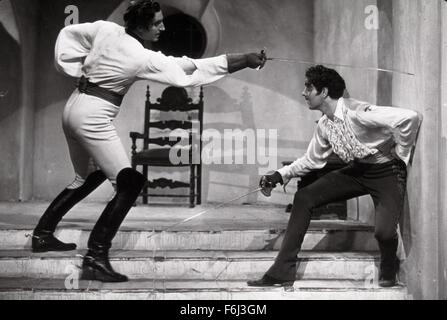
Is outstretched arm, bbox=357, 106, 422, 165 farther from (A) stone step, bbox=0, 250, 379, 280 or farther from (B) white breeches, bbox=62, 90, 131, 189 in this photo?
(B) white breeches, bbox=62, 90, 131, 189

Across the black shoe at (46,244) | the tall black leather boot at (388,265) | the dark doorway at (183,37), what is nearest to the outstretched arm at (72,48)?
the black shoe at (46,244)

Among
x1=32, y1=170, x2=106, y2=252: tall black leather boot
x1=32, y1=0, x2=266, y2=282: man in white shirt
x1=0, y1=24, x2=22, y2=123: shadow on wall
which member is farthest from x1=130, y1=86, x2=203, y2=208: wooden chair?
x1=32, y1=0, x2=266, y2=282: man in white shirt

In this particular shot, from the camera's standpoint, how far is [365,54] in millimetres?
3820

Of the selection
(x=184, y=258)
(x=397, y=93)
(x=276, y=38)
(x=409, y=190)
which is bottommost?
(x=184, y=258)

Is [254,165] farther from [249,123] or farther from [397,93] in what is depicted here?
[397,93]

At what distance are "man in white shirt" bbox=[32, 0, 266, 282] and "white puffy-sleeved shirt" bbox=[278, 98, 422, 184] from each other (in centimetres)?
56

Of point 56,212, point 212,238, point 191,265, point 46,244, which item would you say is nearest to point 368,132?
point 212,238

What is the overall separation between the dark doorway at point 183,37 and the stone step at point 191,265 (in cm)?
285

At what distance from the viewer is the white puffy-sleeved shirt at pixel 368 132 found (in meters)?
2.69

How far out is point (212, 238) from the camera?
124 inches

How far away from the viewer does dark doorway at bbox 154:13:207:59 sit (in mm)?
5293

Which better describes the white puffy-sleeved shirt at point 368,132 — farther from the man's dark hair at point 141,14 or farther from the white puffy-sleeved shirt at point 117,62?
the man's dark hair at point 141,14

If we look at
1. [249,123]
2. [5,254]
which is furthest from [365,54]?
[5,254]
